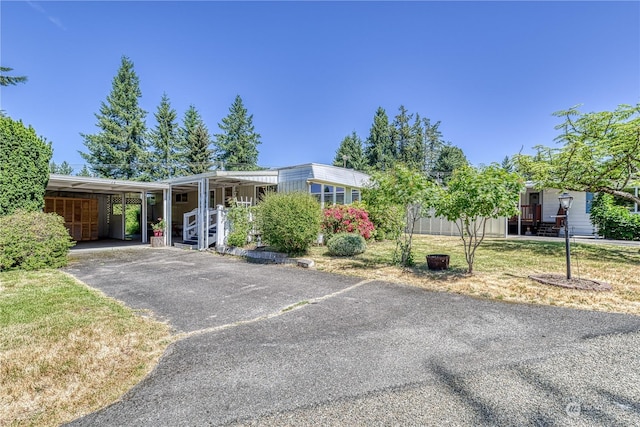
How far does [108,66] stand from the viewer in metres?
29.7

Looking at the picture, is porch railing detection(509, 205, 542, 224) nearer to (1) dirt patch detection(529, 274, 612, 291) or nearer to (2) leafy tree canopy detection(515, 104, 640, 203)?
(2) leafy tree canopy detection(515, 104, 640, 203)

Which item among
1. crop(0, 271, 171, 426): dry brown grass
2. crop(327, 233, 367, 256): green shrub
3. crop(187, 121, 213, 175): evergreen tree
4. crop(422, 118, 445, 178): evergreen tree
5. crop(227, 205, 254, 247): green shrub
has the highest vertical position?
crop(422, 118, 445, 178): evergreen tree

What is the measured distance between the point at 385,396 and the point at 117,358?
289 centimetres

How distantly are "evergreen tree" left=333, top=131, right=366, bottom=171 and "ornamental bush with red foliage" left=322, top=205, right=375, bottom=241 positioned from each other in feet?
91.7

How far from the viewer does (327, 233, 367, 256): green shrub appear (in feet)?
34.0

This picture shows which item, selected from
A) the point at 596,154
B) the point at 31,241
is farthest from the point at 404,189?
the point at 31,241

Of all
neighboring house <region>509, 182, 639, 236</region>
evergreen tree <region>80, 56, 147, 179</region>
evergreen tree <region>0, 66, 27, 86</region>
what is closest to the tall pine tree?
evergreen tree <region>80, 56, 147, 179</region>

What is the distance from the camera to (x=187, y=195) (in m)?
18.3

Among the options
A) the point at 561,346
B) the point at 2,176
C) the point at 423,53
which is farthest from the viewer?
the point at 423,53

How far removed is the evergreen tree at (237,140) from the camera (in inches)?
1427

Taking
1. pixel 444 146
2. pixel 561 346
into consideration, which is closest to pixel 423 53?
pixel 561 346

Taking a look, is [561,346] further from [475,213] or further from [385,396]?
[475,213]

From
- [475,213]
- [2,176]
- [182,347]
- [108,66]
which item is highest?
[108,66]

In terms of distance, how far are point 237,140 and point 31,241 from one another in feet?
98.9
